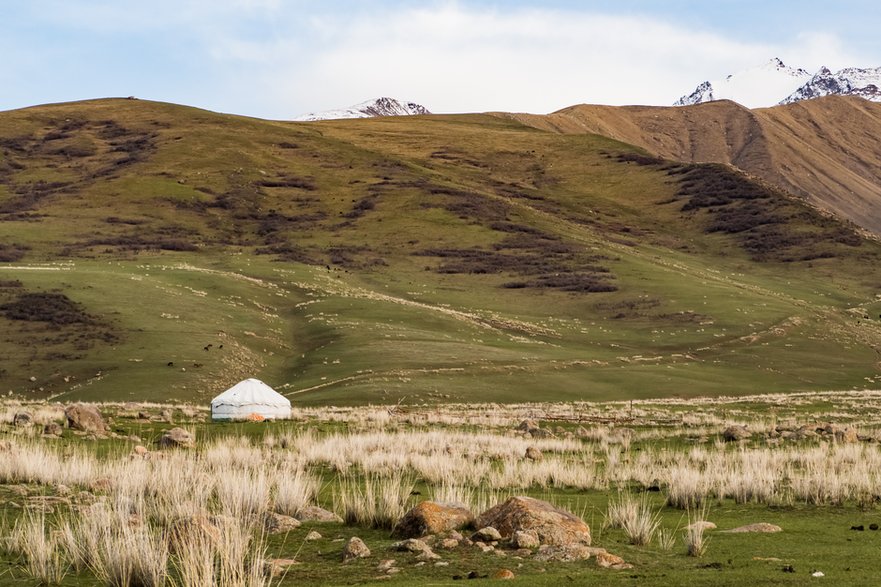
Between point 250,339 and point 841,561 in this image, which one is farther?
point 250,339

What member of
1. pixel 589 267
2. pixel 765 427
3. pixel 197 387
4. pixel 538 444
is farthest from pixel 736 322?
pixel 538 444

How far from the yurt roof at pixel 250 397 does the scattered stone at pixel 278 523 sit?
29.6m

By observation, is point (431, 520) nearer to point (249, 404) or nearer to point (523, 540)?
point (523, 540)

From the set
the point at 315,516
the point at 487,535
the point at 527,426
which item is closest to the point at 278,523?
the point at 315,516

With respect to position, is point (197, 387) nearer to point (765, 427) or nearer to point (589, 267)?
point (765, 427)

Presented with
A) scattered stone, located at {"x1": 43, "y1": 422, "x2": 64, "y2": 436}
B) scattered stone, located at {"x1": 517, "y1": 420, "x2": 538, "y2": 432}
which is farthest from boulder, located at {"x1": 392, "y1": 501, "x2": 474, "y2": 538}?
scattered stone, located at {"x1": 517, "y1": 420, "x2": 538, "y2": 432}

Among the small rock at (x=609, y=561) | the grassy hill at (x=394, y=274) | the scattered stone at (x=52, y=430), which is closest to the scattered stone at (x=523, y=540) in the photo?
the small rock at (x=609, y=561)

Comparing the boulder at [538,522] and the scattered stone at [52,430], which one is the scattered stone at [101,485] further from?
the scattered stone at [52,430]

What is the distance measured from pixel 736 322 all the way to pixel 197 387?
57887 mm

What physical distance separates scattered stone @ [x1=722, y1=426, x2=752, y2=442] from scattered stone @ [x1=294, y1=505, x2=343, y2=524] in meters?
20.8

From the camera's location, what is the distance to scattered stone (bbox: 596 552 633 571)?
11133mm

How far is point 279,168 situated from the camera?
17350cm

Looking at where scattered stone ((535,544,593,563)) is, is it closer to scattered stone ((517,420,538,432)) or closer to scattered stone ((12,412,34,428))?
scattered stone ((12,412,34,428))

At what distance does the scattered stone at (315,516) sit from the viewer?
14.9m
